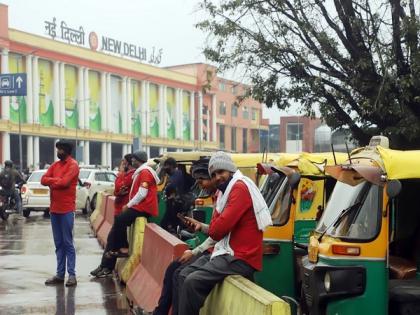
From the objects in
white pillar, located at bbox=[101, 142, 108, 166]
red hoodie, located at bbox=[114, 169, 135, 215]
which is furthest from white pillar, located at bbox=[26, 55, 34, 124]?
red hoodie, located at bbox=[114, 169, 135, 215]

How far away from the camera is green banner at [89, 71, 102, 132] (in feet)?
245

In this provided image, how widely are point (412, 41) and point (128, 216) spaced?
6093 millimetres

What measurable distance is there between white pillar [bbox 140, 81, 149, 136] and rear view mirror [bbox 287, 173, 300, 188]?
77.6 meters

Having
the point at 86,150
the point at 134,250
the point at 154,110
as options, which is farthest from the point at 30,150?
the point at 134,250

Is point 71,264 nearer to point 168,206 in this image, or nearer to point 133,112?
point 168,206

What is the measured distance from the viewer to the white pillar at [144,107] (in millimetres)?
84188

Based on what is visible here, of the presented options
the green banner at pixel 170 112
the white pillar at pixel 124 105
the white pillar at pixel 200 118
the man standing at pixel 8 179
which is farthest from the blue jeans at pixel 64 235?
the white pillar at pixel 200 118

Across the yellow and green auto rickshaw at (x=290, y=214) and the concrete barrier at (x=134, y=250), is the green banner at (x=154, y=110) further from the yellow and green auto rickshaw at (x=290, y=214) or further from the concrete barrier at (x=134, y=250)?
the yellow and green auto rickshaw at (x=290, y=214)

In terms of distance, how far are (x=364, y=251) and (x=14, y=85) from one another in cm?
2856

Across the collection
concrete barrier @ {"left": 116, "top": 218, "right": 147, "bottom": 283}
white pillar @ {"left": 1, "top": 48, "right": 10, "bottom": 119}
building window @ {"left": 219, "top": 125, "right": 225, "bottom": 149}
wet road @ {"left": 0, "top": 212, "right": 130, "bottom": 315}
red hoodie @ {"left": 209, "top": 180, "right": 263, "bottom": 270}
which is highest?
white pillar @ {"left": 1, "top": 48, "right": 10, "bottom": 119}

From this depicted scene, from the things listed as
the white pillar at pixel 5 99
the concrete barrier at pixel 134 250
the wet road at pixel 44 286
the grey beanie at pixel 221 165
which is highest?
the white pillar at pixel 5 99

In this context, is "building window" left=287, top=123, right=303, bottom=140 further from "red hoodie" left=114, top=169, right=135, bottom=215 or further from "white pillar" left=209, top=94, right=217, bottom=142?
"red hoodie" left=114, top=169, right=135, bottom=215

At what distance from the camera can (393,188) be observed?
461cm

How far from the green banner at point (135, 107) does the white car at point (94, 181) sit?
185 ft
